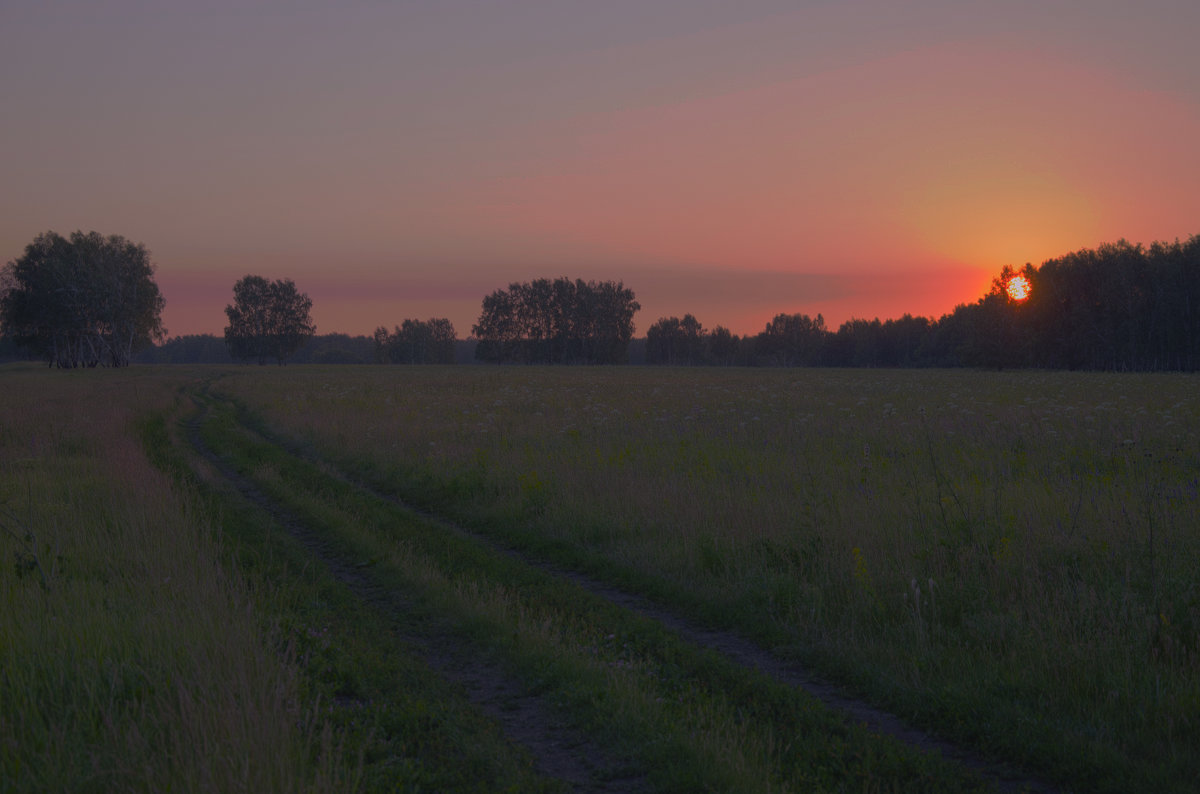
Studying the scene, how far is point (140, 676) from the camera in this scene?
→ 4.75 metres

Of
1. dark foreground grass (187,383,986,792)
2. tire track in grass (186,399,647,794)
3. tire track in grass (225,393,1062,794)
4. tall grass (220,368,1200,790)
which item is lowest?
tire track in grass (225,393,1062,794)

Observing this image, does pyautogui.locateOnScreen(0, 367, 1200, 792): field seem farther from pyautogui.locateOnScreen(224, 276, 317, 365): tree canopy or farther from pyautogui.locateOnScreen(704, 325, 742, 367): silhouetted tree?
pyautogui.locateOnScreen(704, 325, 742, 367): silhouetted tree

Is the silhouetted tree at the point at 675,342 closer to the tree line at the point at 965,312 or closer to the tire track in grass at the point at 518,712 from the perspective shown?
the tree line at the point at 965,312

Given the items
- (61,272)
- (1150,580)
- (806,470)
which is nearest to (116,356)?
(61,272)

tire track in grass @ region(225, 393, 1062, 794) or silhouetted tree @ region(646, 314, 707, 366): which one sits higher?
silhouetted tree @ region(646, 314, 707, 366)

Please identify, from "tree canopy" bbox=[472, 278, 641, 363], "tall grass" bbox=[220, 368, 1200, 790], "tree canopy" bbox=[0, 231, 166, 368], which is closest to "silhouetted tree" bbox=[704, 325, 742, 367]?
"tree canopy" bbox=[472, 278, 641, 363]

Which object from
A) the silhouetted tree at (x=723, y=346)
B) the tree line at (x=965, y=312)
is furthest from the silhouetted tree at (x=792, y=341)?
the tree line at (x=965, y=312)

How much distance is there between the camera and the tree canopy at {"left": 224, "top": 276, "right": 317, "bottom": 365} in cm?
12712

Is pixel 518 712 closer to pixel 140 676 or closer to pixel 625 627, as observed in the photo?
pixel 625 627

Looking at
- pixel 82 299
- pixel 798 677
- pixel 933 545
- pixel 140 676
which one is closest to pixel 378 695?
pixel 140 676

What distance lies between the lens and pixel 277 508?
1237cm

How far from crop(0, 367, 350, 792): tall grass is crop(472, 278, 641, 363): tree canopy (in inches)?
5680

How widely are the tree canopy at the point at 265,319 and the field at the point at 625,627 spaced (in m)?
128

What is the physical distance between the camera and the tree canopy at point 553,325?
500ft
